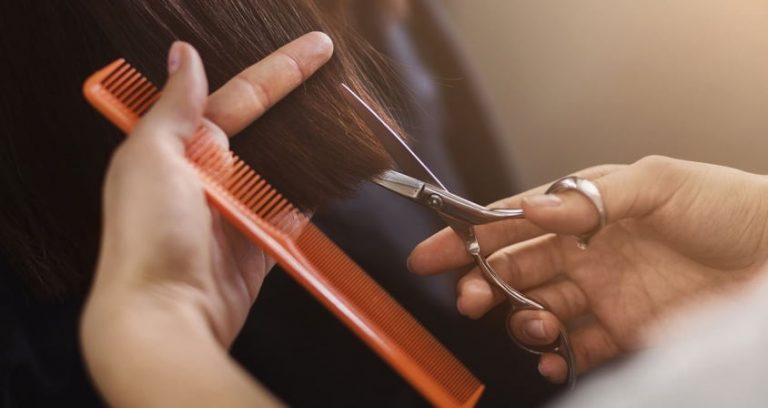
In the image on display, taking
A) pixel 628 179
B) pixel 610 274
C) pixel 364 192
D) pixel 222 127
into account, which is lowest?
pixel 610 274

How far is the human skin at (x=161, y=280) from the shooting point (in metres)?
0.41

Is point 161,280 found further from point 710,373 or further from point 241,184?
point 710,373

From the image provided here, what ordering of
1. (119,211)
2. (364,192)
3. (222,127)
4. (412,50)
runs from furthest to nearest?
(412,50) < (364,192) < (222,127) < (119,211)

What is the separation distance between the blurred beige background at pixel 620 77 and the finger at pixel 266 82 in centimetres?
24

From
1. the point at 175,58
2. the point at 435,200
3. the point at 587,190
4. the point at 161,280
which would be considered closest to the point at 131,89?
the point at 175,58

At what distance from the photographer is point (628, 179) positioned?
0.58m

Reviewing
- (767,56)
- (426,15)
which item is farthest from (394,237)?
(767,56)

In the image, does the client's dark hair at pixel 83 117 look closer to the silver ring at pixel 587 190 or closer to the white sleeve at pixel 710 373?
the silver ring at pixel 587 190

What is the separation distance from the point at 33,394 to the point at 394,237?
13.5 inches

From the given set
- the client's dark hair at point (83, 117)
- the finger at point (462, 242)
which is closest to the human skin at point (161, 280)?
the client's dark hair at point (83, 117)

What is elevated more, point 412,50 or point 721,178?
point 412,50

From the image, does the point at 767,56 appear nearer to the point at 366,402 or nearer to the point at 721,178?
the point at 721,178

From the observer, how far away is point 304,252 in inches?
20.1

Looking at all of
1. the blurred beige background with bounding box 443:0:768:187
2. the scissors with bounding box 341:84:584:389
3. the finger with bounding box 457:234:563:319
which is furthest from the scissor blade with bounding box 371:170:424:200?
the blurred beige background with bounding box 443:0:768:187
